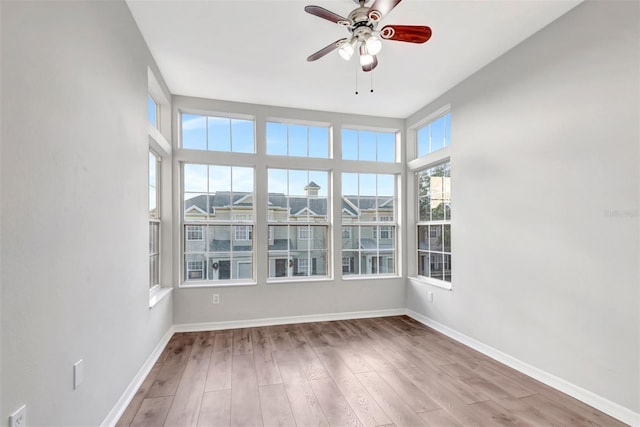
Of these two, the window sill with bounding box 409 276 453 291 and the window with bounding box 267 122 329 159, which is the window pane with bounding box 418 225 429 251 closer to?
the window sill with bounding box 409 276 453 291

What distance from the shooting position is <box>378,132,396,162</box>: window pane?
473cm

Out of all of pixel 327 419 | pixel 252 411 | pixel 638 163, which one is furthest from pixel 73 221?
pixel 638 163

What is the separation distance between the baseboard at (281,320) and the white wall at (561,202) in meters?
1.31

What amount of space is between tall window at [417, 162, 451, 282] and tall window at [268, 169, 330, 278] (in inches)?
54.9

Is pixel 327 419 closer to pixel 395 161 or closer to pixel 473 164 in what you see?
pixel 473 164

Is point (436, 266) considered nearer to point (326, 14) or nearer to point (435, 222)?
point (435, 222)

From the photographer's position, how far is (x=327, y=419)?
6.88 ft

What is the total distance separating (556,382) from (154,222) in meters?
4.18

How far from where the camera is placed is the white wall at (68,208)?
1.18 m

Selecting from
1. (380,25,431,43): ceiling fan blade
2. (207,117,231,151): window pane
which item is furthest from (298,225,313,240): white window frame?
(380,25,431,43): ceiling fan blade

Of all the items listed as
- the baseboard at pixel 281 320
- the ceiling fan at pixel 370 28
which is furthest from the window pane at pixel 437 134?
the baseboard at pixel 281 320

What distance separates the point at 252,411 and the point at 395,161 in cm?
379

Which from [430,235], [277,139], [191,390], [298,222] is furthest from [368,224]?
[191,390]

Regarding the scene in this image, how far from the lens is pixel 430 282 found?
4148mm
